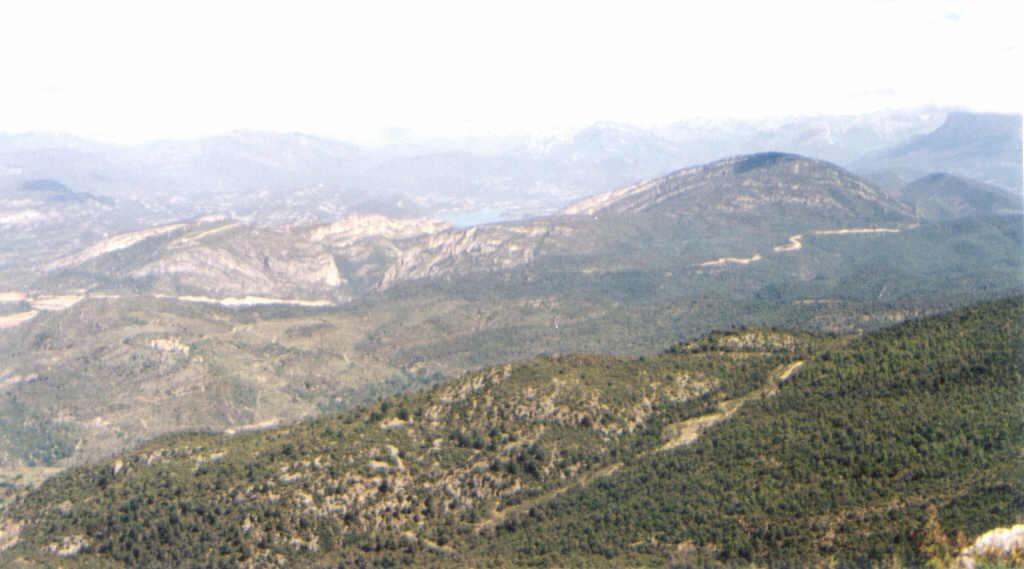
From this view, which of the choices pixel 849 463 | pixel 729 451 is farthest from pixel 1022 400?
pixel 729 451

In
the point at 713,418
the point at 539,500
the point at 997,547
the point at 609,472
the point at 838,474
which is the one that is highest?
the point at 997,547

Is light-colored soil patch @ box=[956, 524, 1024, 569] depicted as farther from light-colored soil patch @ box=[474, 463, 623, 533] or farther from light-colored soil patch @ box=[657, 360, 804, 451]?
light-colored soil patch @ box=[474, 463, 623, 533]

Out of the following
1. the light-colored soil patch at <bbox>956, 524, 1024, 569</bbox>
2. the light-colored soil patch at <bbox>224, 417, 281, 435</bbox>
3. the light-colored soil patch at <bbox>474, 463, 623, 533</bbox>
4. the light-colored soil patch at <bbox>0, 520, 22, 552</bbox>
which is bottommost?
the light-colored soil patch at <bbox>224, 417, 281, 435</bbox>

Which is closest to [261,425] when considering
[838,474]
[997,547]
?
[838,474]

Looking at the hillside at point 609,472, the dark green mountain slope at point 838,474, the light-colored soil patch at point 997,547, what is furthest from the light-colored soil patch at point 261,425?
the light-colored soil patch at point 997,547

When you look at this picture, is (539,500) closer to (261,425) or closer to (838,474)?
(838,474)

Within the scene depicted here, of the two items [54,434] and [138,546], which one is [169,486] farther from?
[54,434]

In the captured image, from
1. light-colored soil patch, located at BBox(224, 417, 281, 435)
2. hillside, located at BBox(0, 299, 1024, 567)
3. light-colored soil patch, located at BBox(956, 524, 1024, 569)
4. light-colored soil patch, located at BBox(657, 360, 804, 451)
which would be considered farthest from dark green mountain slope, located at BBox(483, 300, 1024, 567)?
light-colored soil patch, located at BBox(224, 417, 281, 435)

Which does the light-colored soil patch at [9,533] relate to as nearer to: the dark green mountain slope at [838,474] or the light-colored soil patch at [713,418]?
the dark green mountain slope at [838,474]

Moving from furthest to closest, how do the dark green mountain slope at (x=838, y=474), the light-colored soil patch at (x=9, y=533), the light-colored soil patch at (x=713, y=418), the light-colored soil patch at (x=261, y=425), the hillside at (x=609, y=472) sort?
the light-colored soil patch at (x=261, y=425) < the light-colored soil patch at (x=713, y=418) < the light-colored soil patch at (x=9, y=533) < the hillside at (x=609, y=472) < the dark green mountain slope at (x=838, y=474)
